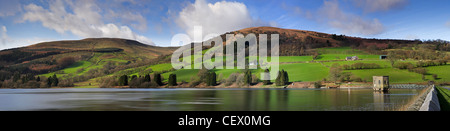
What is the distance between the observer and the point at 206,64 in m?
139

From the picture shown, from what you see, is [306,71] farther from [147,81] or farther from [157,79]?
[147,81]

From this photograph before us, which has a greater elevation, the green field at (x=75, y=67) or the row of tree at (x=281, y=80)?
the green field at (x=75, y=67)

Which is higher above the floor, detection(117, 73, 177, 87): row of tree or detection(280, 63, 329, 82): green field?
detection(280, 63, 329, 82): green field

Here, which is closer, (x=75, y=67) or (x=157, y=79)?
(x=157, y=79)

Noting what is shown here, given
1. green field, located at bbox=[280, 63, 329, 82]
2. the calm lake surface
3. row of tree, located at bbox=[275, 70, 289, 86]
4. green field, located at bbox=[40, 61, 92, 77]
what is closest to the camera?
the calm lake surface

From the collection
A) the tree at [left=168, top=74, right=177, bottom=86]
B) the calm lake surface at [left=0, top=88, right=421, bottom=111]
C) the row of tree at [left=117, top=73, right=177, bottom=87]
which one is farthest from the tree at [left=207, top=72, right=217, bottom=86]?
the calm lake surface at [left=0, top=88, right=421, bottom=111]

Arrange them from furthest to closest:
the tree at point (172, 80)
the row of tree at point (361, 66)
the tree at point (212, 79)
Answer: the tree at point (172, 80) < the tree at point (212, 79) < the row of tree at point (361, 66)

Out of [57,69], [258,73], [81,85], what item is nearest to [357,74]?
[258,73]

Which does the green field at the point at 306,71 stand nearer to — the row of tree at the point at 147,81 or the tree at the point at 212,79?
the tree at the point at 212,79

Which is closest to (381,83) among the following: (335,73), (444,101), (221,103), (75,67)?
(335,73)

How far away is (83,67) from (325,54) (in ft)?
393

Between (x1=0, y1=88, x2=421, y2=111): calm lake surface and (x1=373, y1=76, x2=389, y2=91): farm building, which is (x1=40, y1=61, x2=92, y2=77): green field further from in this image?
(x1=373, y1=76, x2=389, y2=91): farm building

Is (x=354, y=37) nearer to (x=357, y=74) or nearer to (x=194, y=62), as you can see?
(x=357, y=74)

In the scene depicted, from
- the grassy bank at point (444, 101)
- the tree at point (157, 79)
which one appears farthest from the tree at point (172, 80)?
the grassy bank at point (444, 101)
